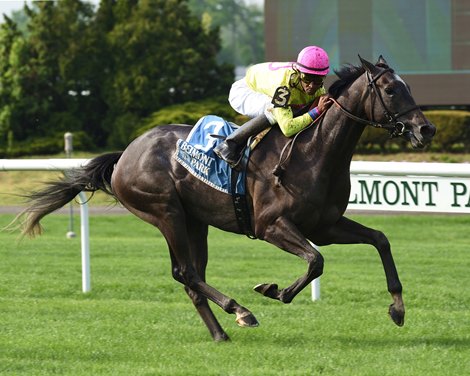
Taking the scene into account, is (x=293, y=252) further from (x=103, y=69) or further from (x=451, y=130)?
(x=103, y=69)

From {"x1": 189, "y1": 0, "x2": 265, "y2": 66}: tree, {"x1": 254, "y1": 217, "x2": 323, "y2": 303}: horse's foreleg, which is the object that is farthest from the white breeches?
{"x1": 189, "y1": 0, "x2": 265, "y2": 66}: tree

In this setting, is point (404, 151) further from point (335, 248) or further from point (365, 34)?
point (335, 248)

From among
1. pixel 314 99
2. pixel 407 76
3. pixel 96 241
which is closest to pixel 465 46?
pixel 407 76

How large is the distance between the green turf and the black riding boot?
41.9 inches

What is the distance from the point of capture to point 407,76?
1945 centimetres

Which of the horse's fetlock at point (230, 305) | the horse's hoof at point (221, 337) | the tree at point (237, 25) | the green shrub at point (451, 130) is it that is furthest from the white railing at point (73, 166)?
the tree at point (237, 25)

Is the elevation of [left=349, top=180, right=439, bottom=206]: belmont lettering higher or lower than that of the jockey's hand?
lower

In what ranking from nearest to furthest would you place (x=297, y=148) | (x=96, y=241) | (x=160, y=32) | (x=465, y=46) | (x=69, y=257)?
(x=297, y=148)
(x=69, y=257)
(x=96, y=241)
(x=465, y=46)
(x=160, y=32)

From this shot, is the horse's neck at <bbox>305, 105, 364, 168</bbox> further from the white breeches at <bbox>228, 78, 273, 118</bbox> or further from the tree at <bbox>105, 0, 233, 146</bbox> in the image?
the tree at <bbox>105, 0, 233, 146</bbox>

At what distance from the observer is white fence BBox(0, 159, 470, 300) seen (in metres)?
7.00

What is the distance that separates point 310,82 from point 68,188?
201 cm

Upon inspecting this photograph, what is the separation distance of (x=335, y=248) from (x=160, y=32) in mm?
12978

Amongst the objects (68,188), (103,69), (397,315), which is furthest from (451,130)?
(397,315)

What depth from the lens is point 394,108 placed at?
5.86 metres
